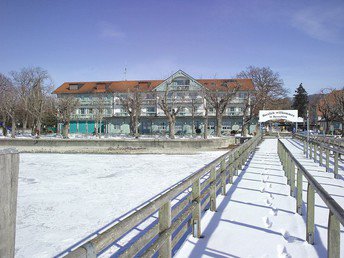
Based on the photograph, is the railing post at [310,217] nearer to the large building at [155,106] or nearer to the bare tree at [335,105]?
the bare tree at [335,105]

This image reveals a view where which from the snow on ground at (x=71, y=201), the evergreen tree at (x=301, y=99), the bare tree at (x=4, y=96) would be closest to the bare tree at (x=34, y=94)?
the bare tree at (x=4, y=96)

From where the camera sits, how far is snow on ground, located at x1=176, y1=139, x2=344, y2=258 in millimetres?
4096

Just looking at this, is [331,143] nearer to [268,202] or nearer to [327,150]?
[327,150]

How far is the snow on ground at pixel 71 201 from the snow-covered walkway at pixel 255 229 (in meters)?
2.12

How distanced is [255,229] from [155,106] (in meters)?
51.4

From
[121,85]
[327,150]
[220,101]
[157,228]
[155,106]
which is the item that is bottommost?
[157,228]

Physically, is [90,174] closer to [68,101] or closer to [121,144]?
[121,144]

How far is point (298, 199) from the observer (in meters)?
5.76

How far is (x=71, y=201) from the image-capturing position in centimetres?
768

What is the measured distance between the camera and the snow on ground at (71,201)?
512 cm

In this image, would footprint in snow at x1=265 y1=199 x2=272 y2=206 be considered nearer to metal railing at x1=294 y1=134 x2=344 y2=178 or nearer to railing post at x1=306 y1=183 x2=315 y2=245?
railing post at x1=306 y1=183 x2=315 y2=245

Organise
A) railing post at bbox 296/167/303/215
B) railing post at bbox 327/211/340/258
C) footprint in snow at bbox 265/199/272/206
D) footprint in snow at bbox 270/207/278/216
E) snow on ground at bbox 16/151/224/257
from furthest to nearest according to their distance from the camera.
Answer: footprint in snow at bbox 265/199/272/206
footprint in snow at bbox 270/207/278/216
railing post at bbox 296/167/303/215
snow on ground at bbox 16/151/224/257
railing post at bbox 327/211/340/258

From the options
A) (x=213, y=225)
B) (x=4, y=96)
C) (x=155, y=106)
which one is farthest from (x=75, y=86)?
(x=213, y=225)

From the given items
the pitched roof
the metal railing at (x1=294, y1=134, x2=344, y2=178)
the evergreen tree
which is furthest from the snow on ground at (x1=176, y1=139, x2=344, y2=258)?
the evergreen tree
